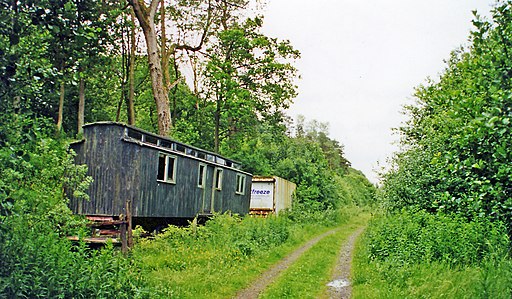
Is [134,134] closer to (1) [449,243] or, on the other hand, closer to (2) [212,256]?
(2) [212,256]

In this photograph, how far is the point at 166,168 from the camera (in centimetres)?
1552

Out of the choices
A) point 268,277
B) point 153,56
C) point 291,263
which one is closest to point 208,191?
point 153,56

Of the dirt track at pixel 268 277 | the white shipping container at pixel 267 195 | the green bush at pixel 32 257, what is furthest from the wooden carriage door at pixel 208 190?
the green bush at pixel 32 257

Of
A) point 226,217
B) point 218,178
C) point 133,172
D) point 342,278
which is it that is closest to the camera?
point 342,278

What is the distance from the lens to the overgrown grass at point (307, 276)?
886 cm

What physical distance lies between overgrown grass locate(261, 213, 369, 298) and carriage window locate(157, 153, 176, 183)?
5745 mm

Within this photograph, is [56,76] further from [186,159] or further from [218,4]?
[218,4]

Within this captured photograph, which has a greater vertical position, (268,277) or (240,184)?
(240,184)

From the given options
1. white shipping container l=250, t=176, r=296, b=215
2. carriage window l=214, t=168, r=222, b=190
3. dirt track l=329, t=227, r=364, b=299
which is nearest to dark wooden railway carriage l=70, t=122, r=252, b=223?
carriage window l=214, t=168, r=222, b=190

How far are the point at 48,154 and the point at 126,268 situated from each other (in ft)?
21.6

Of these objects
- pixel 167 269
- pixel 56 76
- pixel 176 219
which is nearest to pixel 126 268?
pixel 167 269

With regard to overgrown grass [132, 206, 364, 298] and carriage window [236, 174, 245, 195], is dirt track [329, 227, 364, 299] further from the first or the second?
carriage window [236, 174, 245, 195]

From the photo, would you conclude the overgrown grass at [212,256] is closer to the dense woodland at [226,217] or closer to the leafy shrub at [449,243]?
the dense woodland at [226,217]

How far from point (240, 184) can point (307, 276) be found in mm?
12911
